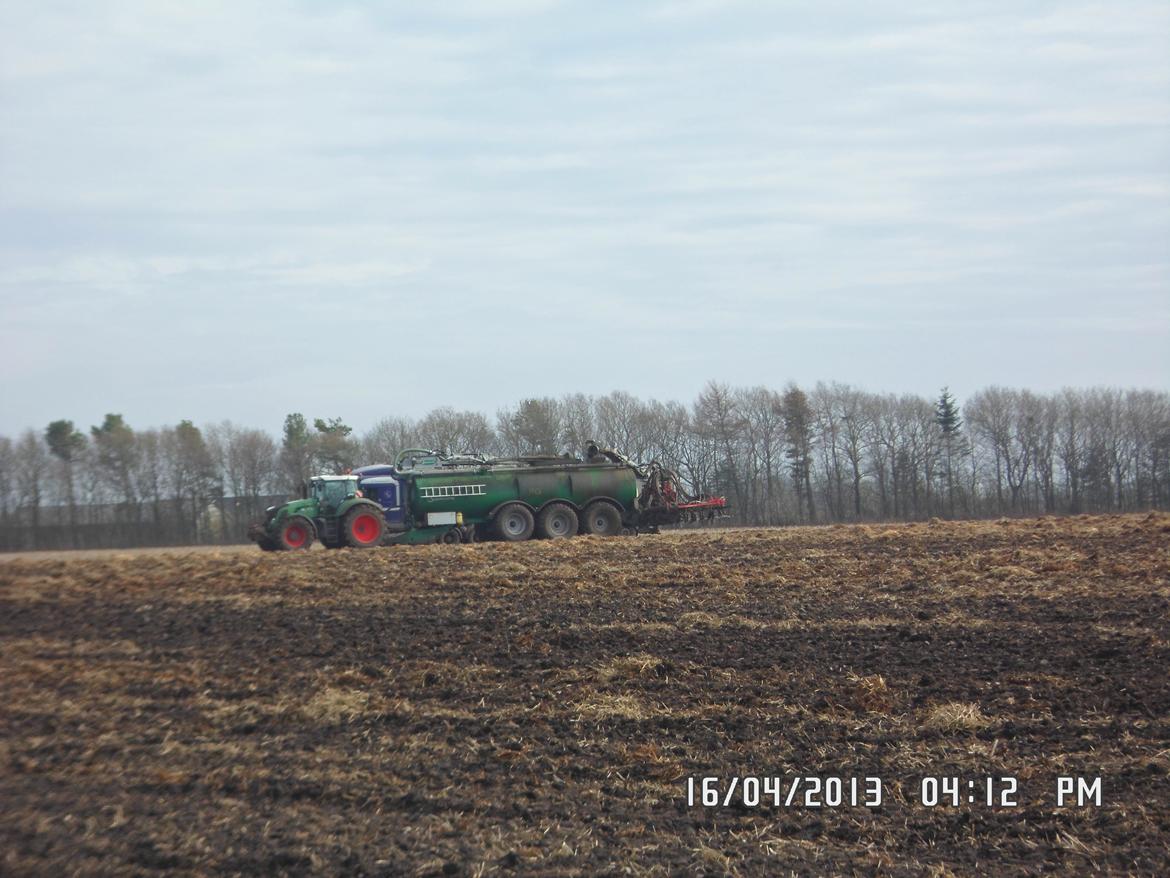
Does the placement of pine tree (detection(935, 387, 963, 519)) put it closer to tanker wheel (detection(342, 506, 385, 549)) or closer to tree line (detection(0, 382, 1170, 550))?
tree line (detection(0, 382, 1170, 550))

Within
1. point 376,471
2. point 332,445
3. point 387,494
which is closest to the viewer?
point 387,494

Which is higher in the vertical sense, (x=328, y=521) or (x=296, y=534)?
(x=328, y=521)

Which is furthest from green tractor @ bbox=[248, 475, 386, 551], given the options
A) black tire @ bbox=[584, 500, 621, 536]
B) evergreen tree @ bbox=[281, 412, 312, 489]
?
evergreen tree @ bbox=[281, 412, 312, 489]

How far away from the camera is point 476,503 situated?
81.3ft

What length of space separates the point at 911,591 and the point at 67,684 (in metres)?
9.76

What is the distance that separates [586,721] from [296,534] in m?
16.2

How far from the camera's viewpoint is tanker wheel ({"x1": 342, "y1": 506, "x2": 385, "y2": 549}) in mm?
23109

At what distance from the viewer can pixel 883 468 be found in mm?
59188

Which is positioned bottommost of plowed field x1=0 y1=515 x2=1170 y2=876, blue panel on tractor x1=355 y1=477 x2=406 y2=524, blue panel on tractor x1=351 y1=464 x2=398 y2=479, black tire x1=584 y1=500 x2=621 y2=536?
plowed field x1=0 y1=515 x2=1170 y2=876

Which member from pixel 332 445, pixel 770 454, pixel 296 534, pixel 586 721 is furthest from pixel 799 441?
pixel 586 721

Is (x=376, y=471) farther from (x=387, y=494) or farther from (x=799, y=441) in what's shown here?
(x=799, y=441)

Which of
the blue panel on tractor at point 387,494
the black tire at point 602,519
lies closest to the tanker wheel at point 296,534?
the blue panel on tractor at point 387,494

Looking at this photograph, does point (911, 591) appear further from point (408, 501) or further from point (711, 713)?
point (408, 501)

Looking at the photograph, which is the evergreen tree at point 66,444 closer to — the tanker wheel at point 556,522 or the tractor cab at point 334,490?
the tractor cab at point 334,490
